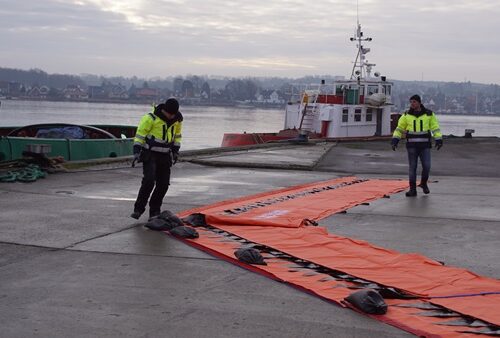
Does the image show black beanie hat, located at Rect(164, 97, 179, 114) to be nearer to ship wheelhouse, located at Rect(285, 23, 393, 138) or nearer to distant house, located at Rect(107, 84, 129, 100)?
ship wheelhouse, located at Rect(285, 23, 393, 138)

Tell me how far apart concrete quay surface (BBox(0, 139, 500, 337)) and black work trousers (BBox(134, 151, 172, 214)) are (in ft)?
0.79

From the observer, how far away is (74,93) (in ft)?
429

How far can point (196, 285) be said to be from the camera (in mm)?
6148

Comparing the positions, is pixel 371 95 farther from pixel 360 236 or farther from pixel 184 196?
pixel 360 236

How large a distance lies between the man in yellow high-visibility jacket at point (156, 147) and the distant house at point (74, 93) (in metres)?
123

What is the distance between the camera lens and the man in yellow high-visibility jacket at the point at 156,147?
30.3 feet

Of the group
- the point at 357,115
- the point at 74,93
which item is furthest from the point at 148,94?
the point at 357,115

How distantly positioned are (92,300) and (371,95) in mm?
35957

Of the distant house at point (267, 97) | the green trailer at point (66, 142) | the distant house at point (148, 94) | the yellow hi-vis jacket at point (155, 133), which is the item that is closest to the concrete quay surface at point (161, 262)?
the yellow hi-vis jacket at point (155, 133)

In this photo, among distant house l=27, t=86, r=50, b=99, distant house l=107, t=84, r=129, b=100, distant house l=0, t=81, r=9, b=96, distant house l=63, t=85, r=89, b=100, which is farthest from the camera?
distant house l=63, t=85, r=89, b=100

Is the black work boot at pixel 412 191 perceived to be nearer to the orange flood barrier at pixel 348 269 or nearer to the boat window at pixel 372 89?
the orange flood barrier at pixel 348 269

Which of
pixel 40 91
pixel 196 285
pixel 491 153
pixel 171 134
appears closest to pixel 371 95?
pixel 491 153

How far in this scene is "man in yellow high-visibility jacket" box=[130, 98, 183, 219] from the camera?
925cm

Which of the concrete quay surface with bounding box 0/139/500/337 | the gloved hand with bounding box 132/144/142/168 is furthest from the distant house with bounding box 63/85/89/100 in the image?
the gloved hand with bounding box 132/144/142/168
